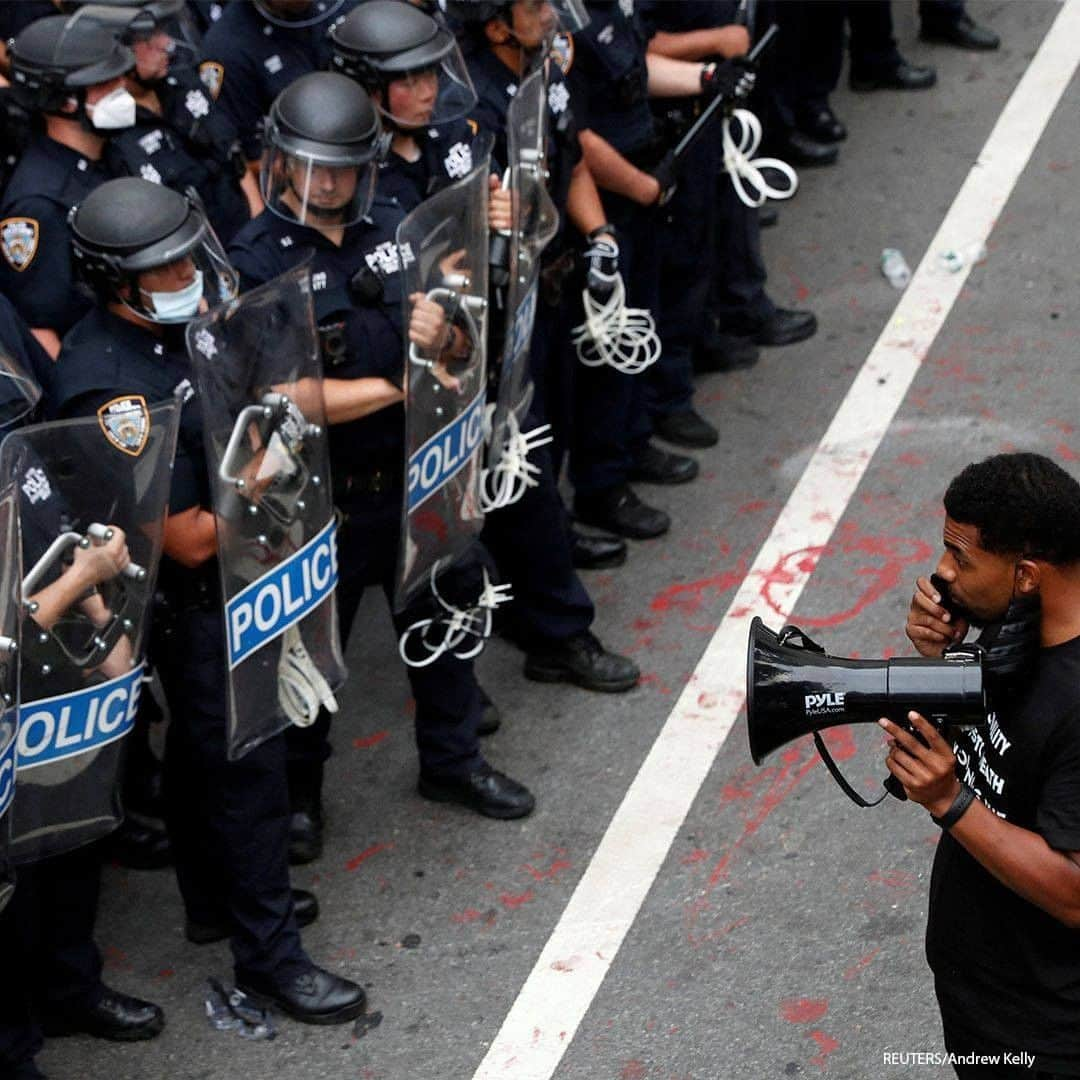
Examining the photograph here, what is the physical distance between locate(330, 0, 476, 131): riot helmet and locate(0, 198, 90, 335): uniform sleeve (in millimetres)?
884

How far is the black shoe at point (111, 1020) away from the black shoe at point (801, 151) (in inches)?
203

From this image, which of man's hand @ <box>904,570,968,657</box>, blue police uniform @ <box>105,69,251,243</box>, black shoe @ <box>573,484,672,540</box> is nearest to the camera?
man's hand @ <box>904,570,968,657</box>

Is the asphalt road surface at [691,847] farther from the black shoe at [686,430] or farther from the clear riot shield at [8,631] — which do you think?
the clear riot shield at [8,631]

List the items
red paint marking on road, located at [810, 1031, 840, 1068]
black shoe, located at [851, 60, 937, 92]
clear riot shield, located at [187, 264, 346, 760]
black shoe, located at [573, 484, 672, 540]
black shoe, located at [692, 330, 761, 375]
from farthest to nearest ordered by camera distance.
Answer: black shoe, located at [851, 60, 937, 92] < black shoe, located at [692, 330, 761, 375] < black shoe, located at [573, 484, 672, 540] < red paint marking on road, located at [810, 1031, 840, 1068] < clear riot shield, located at [187, 264, 346, 760]

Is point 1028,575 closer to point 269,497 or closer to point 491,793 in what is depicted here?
point 269,497

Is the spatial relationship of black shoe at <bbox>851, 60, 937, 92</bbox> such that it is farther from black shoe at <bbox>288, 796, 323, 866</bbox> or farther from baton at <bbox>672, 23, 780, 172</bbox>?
black shoe at <bbox>288, 796, 323, 866</bbox>

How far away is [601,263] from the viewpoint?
19.3ft

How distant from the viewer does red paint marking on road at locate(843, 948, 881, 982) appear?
4543mm

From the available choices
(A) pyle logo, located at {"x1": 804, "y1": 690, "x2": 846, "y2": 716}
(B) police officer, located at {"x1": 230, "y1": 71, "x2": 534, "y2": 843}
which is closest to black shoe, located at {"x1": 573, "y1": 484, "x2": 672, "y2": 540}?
(B) police officer, located at {"x1": 230, "y1": 71, "x2": 534, "y2": 843}

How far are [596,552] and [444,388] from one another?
1.56 meters

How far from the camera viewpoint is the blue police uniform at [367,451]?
4.63m

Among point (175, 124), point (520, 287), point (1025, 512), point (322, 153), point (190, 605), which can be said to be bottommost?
point (190, 605)

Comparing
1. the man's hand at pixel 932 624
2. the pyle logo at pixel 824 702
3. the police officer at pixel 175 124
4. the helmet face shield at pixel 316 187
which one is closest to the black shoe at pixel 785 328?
the police officer at pixel 175 124

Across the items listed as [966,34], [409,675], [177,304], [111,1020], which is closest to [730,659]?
[409,675]
